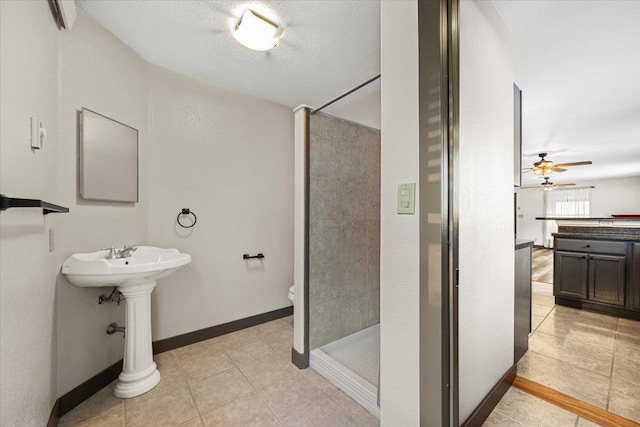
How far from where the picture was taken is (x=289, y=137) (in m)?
3.09

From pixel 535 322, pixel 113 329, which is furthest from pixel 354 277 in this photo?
pixel 535 322

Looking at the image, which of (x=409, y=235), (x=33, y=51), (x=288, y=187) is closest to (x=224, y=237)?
(x=288, y=187)

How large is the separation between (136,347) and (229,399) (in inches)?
28.4

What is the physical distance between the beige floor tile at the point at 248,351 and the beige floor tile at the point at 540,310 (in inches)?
118

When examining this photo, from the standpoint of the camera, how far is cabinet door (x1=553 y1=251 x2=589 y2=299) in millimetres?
2963

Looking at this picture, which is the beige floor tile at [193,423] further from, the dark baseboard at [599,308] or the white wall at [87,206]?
the dark baseboard at [599,308]

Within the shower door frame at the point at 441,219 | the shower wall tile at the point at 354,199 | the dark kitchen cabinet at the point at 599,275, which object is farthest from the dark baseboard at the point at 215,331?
the dark kitchen cabinet at the point at 599,275

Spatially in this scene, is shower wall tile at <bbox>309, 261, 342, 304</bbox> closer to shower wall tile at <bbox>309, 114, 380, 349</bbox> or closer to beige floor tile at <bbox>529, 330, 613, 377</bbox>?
shower wall tile at <bbox>309, 114, 380, 349</bbox>

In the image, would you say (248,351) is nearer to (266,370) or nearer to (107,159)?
(266,370)

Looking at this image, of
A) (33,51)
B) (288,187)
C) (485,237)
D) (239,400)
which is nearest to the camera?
(33,51)

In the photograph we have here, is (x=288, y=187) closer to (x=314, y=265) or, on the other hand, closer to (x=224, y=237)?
(x=224, y=237)

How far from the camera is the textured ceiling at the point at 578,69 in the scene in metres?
1.64

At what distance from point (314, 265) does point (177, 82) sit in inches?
80.5

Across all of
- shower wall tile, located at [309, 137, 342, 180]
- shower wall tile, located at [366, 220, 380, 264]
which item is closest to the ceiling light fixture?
shower wall tile, located at [309, 137, 342, 180]
